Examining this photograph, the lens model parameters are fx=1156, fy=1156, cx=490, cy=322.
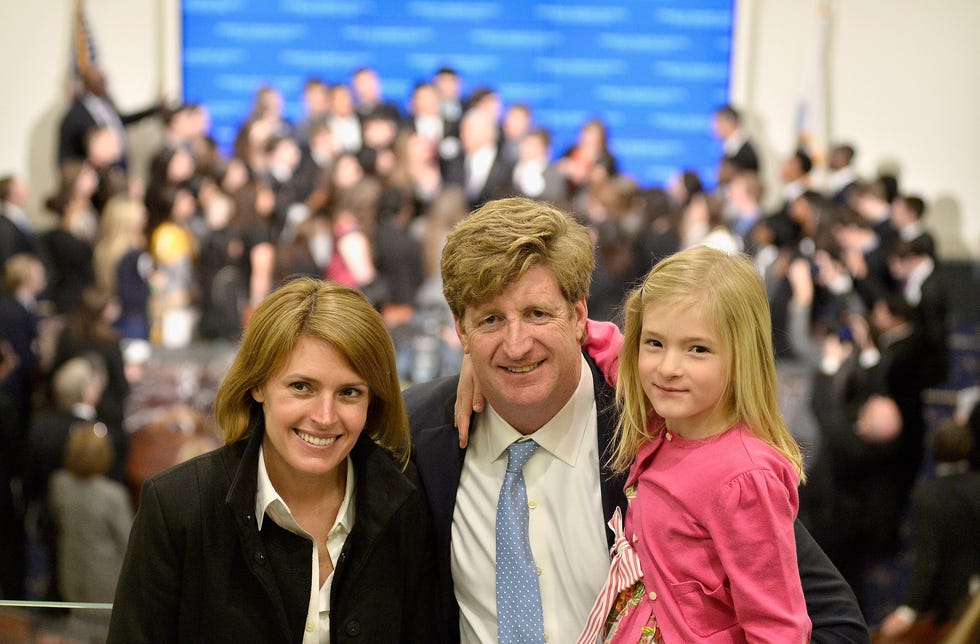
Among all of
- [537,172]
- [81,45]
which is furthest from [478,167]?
[81,45]

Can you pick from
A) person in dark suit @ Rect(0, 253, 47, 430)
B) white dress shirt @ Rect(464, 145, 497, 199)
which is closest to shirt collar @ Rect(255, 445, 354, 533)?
person in dark suit @ Rect(0, 253, 47, 430)

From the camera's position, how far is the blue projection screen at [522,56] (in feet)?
40.8

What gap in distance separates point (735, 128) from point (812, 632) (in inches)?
364

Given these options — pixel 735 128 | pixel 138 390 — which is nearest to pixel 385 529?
pixel 138 390

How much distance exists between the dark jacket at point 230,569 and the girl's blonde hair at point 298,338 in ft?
0.22

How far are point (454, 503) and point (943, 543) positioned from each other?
4.06 metres

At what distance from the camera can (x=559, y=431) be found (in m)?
2.33

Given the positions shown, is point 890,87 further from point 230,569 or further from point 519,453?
point 230,569

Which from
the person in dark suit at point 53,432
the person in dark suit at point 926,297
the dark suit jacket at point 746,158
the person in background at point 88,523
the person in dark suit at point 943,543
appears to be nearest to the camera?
the person in dark suit at point 943,543

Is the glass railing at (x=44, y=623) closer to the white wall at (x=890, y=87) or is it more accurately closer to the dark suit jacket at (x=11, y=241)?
the dark suit jacket at (x=11, y=241)

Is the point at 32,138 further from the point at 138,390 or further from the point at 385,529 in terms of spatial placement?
the point at 385,529

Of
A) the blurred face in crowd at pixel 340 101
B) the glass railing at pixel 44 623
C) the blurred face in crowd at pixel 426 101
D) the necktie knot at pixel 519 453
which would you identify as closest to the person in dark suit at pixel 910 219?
the blurred face in crowd at pixel 426 101

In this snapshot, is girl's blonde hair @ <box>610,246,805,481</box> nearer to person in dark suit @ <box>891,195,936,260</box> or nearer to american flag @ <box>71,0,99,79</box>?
person in dark suit @ <box>891,195,936,260</box>

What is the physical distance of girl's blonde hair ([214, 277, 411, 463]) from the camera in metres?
2.02
